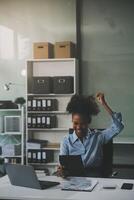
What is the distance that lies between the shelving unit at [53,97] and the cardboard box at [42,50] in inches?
2.9

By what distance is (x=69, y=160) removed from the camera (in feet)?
10.3

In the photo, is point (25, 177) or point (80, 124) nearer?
point (25, 177)

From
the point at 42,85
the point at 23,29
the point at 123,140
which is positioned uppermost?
the point at 23,29

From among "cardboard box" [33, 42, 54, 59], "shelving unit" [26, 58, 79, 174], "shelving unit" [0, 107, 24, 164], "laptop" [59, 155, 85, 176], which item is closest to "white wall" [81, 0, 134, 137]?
"shelving unit" [26, 58, 79, 174]

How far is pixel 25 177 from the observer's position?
2783mm

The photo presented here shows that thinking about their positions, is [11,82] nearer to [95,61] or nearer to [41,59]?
[41,59]

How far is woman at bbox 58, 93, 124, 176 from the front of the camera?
3631mm

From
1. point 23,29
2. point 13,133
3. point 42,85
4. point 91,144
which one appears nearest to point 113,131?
point 91,144

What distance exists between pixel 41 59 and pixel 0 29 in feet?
3.44

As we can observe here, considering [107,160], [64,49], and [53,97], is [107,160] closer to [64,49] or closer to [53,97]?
[53,97]

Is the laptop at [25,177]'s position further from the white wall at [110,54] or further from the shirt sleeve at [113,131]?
the white wall at [110,54]

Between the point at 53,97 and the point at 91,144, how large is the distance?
2.30 meters

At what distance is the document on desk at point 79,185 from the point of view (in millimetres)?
2756

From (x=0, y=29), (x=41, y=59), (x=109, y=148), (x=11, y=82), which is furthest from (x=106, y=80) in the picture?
(x=109, y=148)
